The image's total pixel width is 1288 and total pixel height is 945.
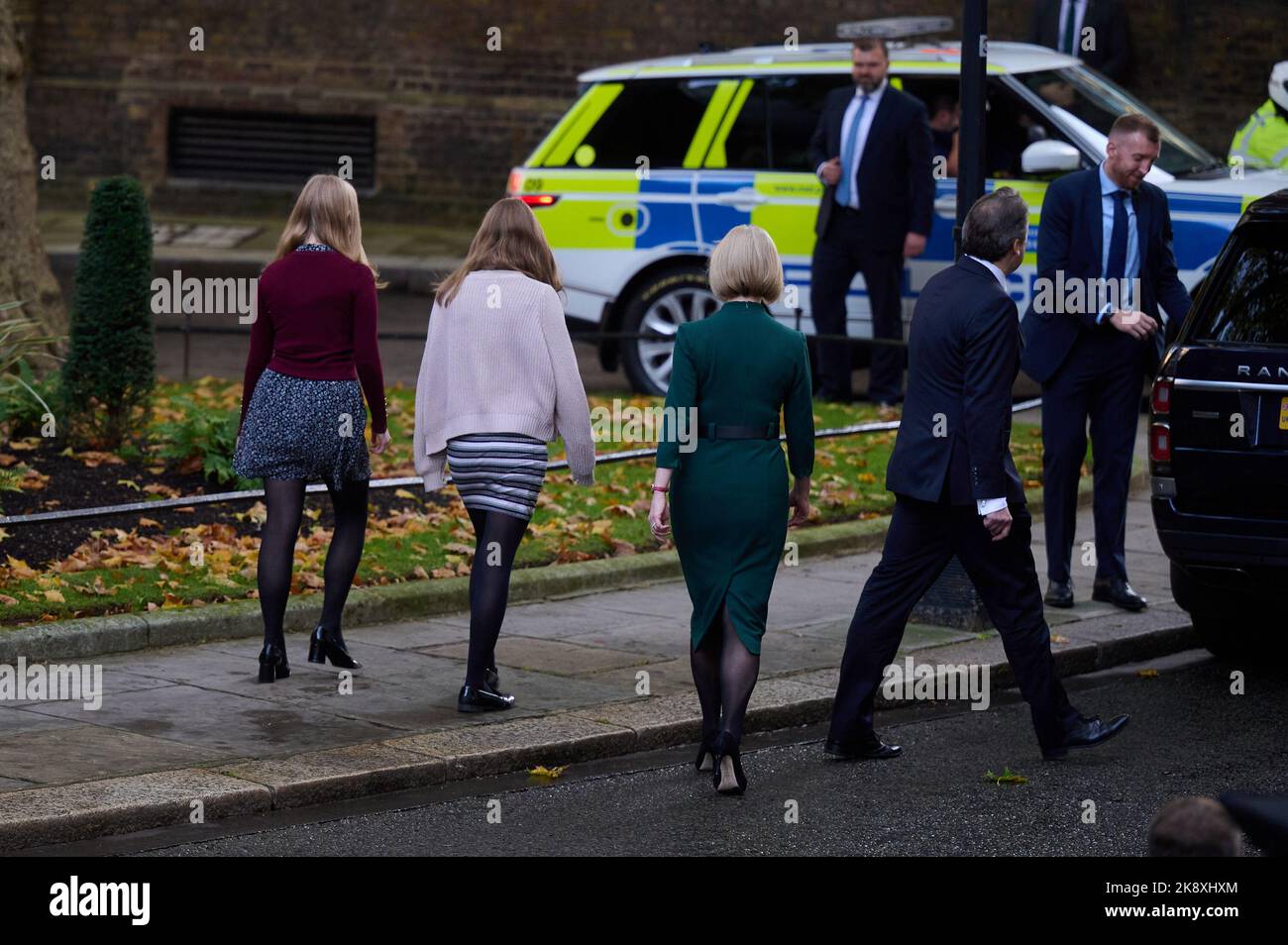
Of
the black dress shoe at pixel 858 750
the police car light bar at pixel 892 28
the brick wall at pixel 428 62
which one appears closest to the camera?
the black dress shoe at pixel 858 750

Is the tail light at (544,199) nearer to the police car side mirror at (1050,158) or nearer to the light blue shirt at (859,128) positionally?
the light blue shirt at (859,128)

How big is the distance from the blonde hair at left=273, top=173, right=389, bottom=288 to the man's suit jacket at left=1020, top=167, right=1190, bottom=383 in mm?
3061

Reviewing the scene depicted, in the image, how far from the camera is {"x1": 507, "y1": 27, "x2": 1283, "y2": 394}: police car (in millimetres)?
13633

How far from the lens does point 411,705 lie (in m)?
7.36

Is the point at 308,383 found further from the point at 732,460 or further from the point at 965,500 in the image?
the point at 965,500

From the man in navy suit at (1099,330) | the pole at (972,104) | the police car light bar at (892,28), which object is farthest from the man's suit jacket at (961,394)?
the police car light bar at (892,28)

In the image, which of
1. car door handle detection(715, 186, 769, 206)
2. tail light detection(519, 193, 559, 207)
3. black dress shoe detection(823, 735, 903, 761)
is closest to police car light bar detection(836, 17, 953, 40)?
car door handle detection(715, 186, 769, 206)

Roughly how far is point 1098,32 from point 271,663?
14569mm

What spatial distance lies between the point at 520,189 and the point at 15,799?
8.83 metres

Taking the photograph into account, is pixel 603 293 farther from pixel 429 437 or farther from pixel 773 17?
pixel 773 17

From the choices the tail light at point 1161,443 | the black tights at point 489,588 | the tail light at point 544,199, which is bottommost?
the black tights at point 489,588

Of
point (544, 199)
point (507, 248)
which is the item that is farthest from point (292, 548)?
point (544, 199)

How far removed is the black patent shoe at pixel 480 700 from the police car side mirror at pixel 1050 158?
6702 mm

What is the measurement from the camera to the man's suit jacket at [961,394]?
6.82 m
